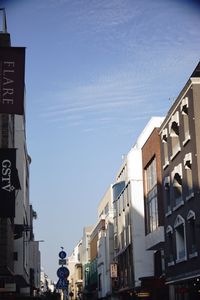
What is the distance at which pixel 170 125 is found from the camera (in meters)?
35.5

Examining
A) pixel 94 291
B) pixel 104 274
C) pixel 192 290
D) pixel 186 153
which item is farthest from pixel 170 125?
pixel 94 291

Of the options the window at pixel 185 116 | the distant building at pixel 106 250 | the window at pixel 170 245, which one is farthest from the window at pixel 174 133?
the distant building at pixel 106 250

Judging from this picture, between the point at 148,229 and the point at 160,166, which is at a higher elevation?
the point at 160,166

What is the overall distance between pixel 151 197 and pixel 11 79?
26.1 meters

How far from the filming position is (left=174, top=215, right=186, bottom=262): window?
33.5m

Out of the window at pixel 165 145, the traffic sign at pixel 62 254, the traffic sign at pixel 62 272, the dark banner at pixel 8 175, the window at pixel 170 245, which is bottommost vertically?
the traffic sign at pixel 62 272

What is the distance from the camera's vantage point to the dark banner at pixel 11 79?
680 inches

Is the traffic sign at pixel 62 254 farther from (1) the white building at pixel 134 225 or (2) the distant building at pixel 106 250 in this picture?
(2) the distant building at pixel 106 250

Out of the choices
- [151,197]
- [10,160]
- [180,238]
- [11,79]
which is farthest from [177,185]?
[11,79]

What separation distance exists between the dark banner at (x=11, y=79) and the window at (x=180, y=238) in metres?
17.8

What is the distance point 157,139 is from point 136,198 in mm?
13304

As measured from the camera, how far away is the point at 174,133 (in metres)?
35.3

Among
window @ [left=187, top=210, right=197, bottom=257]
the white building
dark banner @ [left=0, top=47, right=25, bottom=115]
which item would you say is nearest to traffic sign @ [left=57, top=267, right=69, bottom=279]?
dark banner @ [left=0, top=47, right=25, bottom=115]

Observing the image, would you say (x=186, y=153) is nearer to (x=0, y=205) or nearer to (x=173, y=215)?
(x=173, y=215)
